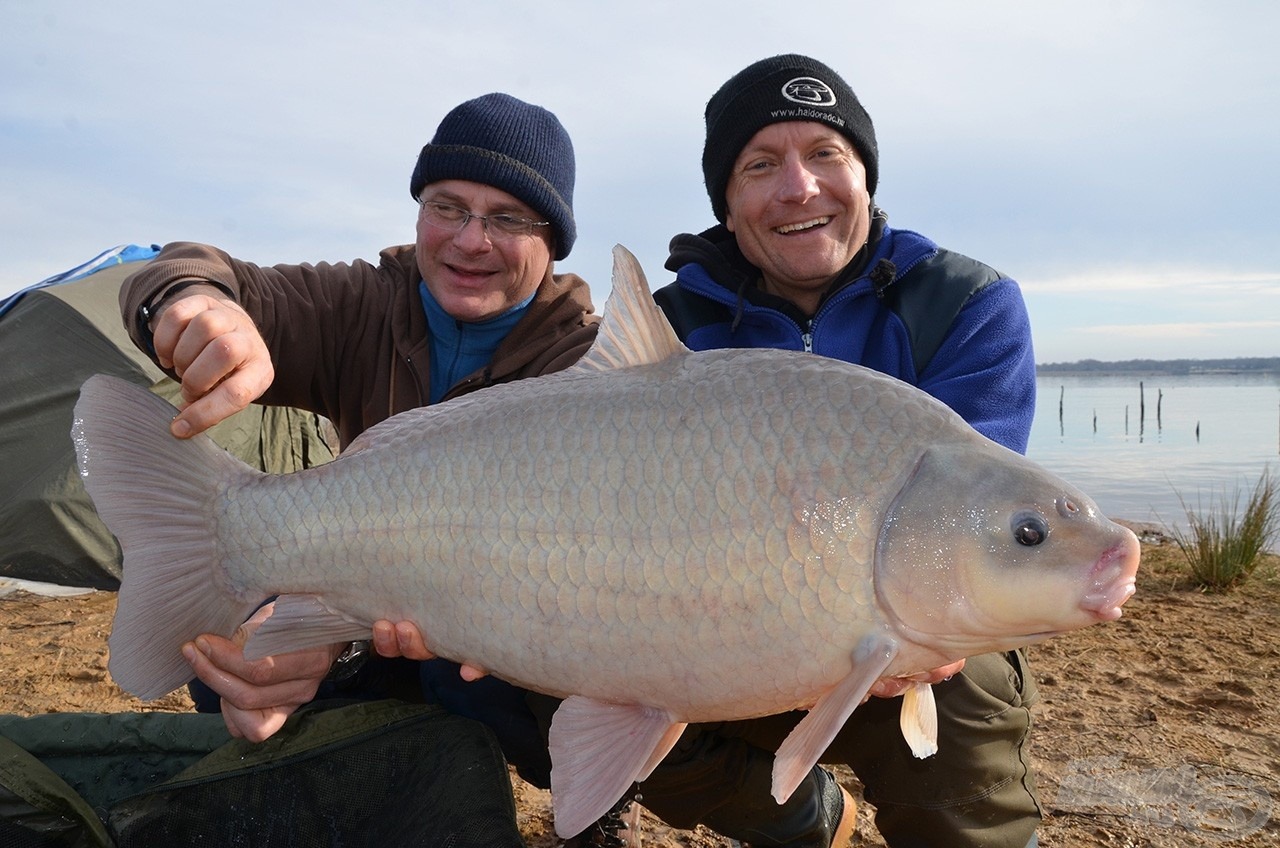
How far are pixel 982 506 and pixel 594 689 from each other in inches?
33.6

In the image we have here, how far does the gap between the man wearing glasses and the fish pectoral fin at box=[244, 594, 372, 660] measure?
0.69 metres

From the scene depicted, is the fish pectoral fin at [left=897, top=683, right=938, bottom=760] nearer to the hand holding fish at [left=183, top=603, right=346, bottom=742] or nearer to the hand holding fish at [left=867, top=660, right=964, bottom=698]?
the hand holding fish at [left=867, top=660, right=964, bottom=698]

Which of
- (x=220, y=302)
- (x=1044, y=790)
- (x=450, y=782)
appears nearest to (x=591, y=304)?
(x=220, y=302)

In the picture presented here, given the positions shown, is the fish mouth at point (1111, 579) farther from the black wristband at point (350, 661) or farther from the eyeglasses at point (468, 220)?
the eyeglasses at point (468, 220)

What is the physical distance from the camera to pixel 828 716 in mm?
1667

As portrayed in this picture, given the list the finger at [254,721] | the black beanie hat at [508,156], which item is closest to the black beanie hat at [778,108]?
the black beanie hat at [508,156]

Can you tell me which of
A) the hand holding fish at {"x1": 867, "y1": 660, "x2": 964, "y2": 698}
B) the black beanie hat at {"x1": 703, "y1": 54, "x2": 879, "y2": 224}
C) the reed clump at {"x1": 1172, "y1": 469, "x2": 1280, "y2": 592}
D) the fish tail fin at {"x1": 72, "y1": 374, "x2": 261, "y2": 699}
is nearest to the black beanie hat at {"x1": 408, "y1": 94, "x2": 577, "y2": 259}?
the black beanie hat at {"x1": 703, "y1": 54, "x2": 879, "y2": 224}

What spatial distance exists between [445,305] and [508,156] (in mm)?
556

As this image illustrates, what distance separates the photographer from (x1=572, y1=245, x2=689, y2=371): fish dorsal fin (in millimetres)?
2043

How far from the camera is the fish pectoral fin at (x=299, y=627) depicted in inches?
81.2

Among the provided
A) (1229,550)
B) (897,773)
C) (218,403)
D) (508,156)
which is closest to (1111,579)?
(897,773)

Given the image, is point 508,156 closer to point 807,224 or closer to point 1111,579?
point 807,224

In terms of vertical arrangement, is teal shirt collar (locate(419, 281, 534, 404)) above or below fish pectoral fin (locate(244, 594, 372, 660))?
above

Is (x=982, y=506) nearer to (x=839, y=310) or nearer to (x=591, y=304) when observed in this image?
(x=839, y=310)
